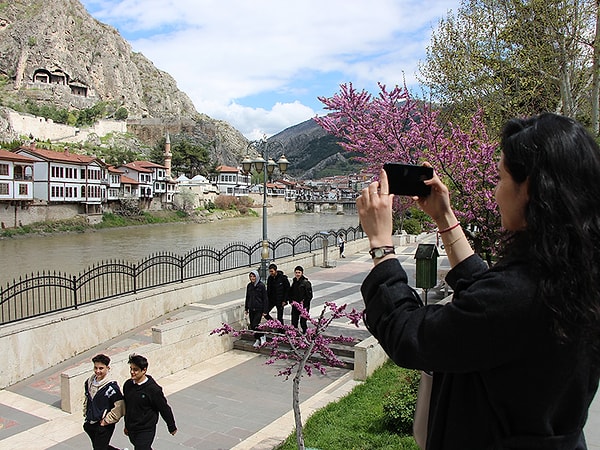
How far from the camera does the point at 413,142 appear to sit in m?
8.80

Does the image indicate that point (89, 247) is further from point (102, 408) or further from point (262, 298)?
point (102, 408)

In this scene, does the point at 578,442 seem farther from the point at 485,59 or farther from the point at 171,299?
the point at 171,299

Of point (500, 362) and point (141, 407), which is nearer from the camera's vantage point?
point (500, 362)

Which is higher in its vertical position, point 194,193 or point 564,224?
point 194,193

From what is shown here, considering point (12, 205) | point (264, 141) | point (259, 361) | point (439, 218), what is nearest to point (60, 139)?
point (12, 205)

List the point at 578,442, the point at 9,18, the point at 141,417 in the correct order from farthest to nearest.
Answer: the point at 9,18, the point at 141,417, the point at 578,442

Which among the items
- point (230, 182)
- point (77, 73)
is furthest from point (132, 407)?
point (77, 73)

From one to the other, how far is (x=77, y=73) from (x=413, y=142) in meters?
120

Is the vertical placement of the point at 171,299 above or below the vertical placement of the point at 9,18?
below

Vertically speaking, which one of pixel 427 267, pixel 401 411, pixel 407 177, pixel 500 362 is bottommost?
pixel 401 411

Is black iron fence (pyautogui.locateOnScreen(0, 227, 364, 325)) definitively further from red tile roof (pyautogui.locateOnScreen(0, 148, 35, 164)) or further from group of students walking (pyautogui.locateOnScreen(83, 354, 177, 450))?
red tile roof (pyautogui.locateOnScreen(0, 148, 35, 164))

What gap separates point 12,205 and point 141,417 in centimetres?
4559

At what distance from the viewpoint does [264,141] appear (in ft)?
57.4

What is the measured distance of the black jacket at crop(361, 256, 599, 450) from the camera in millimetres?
1190
